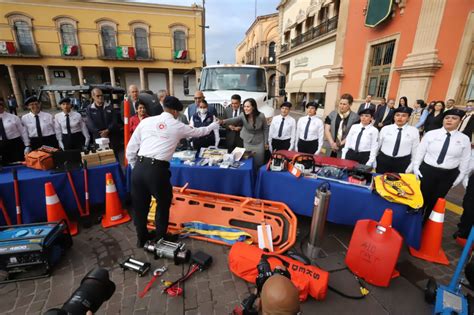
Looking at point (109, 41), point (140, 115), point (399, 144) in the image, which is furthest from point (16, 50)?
point (399, 144)

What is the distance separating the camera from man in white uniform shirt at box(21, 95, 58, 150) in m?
4.38

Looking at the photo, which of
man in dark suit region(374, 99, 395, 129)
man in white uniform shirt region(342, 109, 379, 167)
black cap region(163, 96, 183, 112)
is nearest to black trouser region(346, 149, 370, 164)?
man in white uniform shirt region(342, 109, 379, 167)

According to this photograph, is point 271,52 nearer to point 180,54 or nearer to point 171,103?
point 180,54

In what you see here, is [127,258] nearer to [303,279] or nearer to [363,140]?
[303,279]

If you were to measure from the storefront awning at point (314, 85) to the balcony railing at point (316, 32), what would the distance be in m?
3.62

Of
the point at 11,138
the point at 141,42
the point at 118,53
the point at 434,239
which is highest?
the point at 141,42

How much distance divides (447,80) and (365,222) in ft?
32.0

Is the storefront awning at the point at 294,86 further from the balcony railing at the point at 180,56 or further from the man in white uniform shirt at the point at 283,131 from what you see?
the man in white uniform shirt at the point at 283,131

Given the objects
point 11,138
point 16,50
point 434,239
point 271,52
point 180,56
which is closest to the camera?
point 434,239

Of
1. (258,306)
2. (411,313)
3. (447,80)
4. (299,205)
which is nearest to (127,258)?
(258,306)

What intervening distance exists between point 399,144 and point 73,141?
6.49 m

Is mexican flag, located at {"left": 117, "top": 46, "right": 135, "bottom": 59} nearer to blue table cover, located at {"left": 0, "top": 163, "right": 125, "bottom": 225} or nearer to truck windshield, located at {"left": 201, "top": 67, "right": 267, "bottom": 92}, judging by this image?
truck windshield, located at {"left": 201, "top": 67, "right": 267, "bottom": 92}

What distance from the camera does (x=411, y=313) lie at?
235 cm

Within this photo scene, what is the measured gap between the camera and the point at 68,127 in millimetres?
4715
